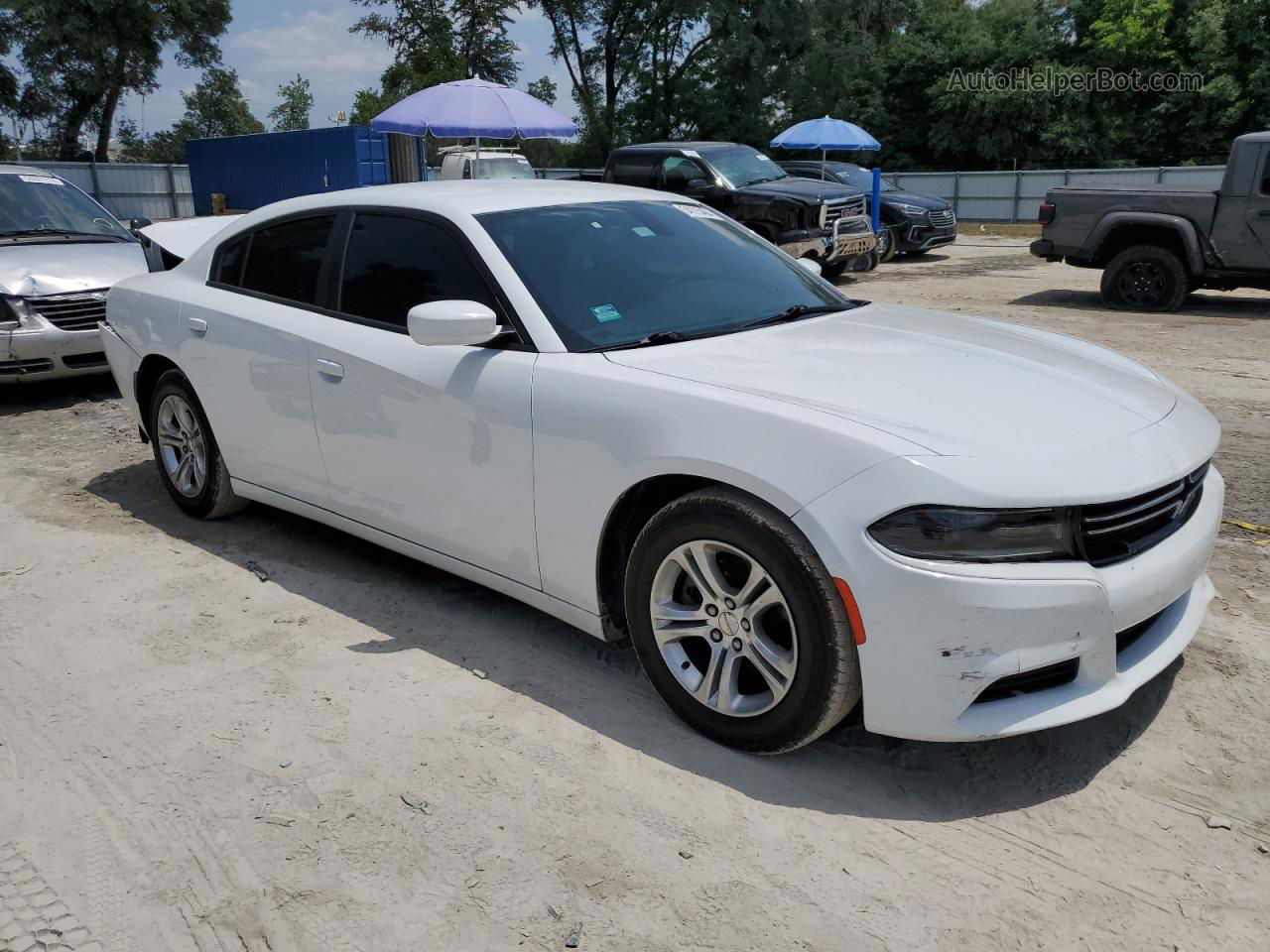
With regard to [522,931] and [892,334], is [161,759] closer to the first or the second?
[522,931]

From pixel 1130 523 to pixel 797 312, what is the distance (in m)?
1.57

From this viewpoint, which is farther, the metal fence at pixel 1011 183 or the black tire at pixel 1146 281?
the metal fence at pixel 1011 183

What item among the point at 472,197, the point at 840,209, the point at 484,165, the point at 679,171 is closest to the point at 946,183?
the point at 484,165

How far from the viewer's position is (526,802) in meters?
2.98

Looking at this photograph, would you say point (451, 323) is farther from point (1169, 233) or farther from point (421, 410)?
point (1169, 233)

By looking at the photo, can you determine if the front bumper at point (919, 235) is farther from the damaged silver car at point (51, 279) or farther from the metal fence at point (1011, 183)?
the damaged silver car at point (51, 279)

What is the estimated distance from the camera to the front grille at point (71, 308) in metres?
7.89

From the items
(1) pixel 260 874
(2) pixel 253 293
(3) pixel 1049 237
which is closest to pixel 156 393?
(2) pixel 253 293

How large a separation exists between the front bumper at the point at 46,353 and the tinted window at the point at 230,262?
142 inches

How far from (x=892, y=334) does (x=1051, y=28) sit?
40797 millimetres

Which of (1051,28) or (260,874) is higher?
(1051,28)

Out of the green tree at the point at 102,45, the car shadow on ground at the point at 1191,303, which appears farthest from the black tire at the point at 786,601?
the green tree at the point at 102,45

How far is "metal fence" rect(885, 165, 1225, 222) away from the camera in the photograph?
26.2 meters

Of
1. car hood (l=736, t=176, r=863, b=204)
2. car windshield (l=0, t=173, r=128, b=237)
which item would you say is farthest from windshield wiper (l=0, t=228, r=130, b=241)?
car hood (l=736, t=176, r=863, b=204)
